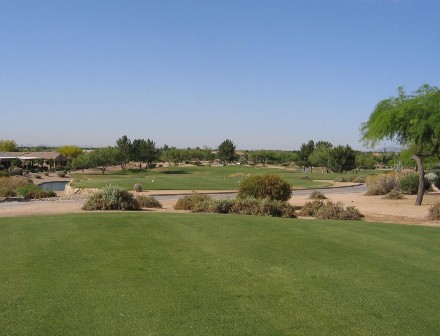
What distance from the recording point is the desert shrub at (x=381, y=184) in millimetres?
40562

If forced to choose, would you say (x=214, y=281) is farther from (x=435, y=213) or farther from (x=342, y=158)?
(x=342, y=158)

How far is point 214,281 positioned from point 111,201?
15626mm

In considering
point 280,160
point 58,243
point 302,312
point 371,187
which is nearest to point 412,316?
point 302,312

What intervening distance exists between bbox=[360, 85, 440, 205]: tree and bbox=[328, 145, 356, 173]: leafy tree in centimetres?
5691

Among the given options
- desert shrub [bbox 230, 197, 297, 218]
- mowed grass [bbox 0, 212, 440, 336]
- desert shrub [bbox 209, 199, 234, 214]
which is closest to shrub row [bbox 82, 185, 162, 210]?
desert shrub [bbox 209, 199, 234, 214]

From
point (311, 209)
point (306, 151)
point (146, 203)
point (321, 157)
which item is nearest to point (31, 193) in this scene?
point (146, 203)

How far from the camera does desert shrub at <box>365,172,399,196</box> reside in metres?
40.6

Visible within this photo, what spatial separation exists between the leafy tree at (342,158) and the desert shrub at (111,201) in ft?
232

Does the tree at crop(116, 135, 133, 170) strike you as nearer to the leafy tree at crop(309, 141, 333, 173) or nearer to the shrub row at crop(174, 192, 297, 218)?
the leafy tree at crop(309, 141, 333, 173)

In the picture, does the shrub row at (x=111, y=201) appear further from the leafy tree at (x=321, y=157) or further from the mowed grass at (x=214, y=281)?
the leafy tree at (x=321, y=157)

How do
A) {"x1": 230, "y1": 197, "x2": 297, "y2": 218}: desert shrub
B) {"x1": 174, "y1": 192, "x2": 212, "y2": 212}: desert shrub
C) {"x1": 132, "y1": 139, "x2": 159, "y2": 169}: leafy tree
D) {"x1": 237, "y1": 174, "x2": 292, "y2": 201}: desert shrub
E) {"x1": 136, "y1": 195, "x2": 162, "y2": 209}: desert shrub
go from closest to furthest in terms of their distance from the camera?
1. {"x1": 230, "y1": 197, "x2": 297, "y2": 218}: desert shrub
2. {"x1": 174, "y1": 192, "x2": 212, "y2": 212}: desert shrub
3. {"x1": 136, "y1": 195, "x2": 162, "y2": 209}: desert shrub
4. {"x1": 237, "y1": 174, "x2": 292, "y2": 201}: desert shrub
5. {"x1": 132, "y1": 139, "x2": 159, "y2": 169}: leafy tree


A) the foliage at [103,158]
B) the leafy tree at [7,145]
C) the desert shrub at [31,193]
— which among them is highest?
the leafy tree at [7,145]

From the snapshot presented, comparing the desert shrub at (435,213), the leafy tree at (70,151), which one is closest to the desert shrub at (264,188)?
the desert shrub at (435,213)

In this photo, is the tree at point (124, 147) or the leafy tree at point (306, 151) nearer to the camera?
the tree at point (124, 147)
